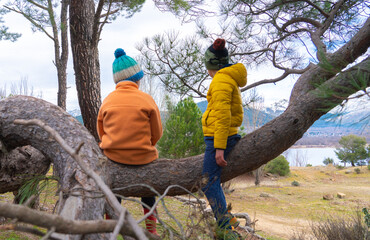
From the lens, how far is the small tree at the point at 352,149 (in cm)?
1431

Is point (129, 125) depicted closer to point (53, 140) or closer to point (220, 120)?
point (53, 140)

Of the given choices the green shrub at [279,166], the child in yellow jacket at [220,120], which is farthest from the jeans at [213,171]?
the green shrub at [279,166]

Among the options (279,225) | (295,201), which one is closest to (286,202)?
(295,201)

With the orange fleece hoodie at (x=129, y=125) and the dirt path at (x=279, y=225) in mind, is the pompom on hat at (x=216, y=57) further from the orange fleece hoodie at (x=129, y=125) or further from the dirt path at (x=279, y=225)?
the dirt path at (x=279, y=225)

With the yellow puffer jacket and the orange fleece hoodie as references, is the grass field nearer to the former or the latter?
the orange fleece hoodie

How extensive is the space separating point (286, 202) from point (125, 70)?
7323 millimetres

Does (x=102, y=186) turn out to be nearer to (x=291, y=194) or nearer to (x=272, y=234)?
(x=272, y=234)

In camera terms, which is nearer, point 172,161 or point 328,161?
point 172,161

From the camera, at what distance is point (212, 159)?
1.84 m

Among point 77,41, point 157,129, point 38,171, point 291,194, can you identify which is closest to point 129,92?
point 157,129

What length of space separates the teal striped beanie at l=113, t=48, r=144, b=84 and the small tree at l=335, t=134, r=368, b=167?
597 inches

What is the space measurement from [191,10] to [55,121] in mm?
3314

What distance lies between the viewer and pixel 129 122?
184 centimetres

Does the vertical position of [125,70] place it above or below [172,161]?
above
